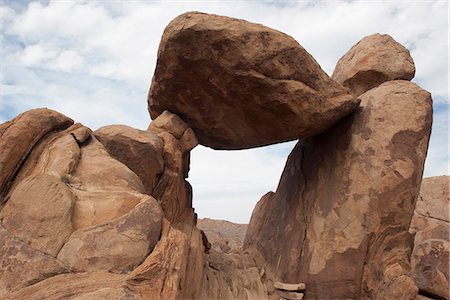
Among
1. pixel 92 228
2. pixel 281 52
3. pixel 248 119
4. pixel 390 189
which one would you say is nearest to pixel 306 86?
pixel 281 52

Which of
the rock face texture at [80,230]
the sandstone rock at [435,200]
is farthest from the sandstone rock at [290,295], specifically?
the sandstone rock at [435,200]

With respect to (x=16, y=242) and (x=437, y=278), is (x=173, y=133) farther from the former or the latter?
(x=437, y=278)

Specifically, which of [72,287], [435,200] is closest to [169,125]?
[72,287]

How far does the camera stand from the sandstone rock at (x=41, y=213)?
146 inches

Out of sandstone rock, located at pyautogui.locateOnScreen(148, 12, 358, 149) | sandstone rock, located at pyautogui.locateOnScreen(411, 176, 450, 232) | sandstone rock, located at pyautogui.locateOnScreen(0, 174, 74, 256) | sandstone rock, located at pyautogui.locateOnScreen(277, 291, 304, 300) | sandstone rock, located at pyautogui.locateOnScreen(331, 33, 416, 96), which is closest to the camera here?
sandstone rock, located at pyautogui.locateOnScreen(0, 174, 74, 256)

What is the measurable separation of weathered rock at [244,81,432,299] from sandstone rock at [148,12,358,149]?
1.75 ft

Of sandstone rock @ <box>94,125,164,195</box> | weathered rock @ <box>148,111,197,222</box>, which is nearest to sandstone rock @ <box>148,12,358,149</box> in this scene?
weathered rock @ <box>148,111,197,222</box>

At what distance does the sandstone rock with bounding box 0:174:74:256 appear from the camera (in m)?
3.70

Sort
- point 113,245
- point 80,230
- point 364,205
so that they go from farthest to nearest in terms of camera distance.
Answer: point 364,205 → point 80,230 → point 113,245

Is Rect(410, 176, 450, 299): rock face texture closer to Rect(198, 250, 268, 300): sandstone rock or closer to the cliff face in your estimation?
the cliff face

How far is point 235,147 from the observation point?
320 inches

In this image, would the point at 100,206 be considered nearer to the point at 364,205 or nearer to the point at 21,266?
the point at 21,266

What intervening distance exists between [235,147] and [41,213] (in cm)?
472

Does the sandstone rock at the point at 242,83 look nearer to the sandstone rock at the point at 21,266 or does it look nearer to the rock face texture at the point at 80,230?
the rock face texture at the point at 80,230
